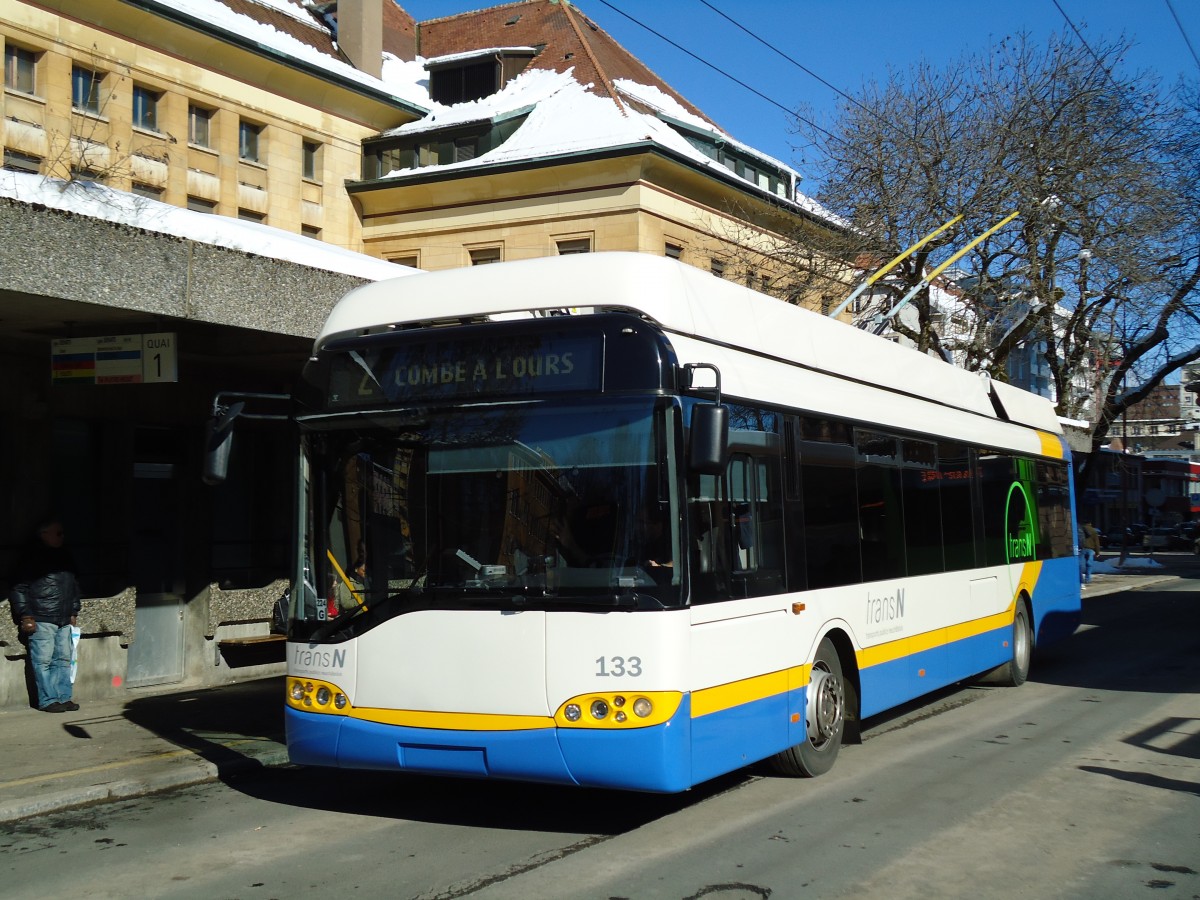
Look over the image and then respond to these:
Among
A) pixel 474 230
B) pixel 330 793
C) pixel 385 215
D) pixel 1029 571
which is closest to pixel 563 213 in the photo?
pixel 474 230

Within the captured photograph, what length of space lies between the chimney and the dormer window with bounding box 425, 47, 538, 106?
7.48 ft

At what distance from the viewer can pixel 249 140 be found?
3806cm

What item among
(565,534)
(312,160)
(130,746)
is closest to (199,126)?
(312,160)

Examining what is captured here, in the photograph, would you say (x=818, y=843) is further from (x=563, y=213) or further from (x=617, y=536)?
(x=563, y=213)

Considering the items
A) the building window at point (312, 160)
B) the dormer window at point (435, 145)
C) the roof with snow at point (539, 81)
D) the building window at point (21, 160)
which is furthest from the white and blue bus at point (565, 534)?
the building window at point (312, 160)

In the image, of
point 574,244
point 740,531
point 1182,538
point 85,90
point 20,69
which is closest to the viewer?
point 740,531

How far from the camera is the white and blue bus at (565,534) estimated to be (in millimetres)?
6590

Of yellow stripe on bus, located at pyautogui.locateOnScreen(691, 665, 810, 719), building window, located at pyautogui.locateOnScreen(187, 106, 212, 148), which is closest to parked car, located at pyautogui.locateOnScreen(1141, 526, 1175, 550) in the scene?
building window, located at pyautogui.locateOnScreen(187, 106, 212, 148)

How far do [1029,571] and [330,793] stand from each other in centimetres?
830

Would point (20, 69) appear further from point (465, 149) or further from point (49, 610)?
point (49, 610)

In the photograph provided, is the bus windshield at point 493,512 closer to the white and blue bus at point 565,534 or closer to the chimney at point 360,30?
the white and blue bus at point 565,534

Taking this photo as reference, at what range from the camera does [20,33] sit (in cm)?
3189

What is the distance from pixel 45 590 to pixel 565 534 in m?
7.05

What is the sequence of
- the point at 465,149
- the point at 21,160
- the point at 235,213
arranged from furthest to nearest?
the point at 465,149, the point at 235,213, the point at 21,160
